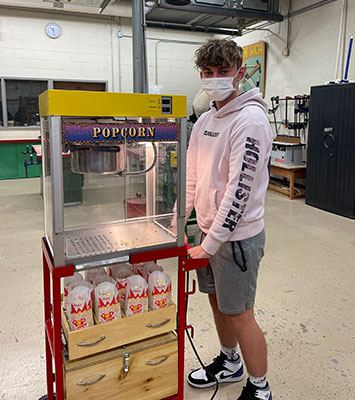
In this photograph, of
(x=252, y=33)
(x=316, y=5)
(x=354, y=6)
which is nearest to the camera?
(x=354, y=6)

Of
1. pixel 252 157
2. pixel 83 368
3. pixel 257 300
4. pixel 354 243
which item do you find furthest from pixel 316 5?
pixel 83 368

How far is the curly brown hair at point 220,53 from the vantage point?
4.44 feet

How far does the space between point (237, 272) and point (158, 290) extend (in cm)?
31

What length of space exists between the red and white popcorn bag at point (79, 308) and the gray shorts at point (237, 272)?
504 millimetres

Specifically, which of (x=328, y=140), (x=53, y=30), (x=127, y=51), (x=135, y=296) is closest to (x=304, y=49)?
(x=328, y=140)

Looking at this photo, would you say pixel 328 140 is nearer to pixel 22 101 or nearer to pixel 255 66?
pixel 255 66

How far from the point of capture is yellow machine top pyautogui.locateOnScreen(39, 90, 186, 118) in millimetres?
1084

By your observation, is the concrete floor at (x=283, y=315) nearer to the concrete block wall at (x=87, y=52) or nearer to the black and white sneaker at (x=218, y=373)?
the black and white sneaker at (x=218, y=373)

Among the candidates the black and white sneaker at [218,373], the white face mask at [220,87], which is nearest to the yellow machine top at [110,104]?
the white face mask at [220,87]

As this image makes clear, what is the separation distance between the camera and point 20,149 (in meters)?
7.25

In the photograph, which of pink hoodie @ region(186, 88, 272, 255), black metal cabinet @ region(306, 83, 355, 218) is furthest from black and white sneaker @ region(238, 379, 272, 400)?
black metal cabinet @ region(306, 83, 355, 218)

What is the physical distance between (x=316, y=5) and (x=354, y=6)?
720 millimetres

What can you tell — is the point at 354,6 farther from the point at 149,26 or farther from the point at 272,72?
the point at 149,26

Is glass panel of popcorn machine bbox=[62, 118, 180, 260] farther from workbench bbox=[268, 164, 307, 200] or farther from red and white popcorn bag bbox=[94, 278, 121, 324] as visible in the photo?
workbench bbox=[268, 164, 307, 200]
